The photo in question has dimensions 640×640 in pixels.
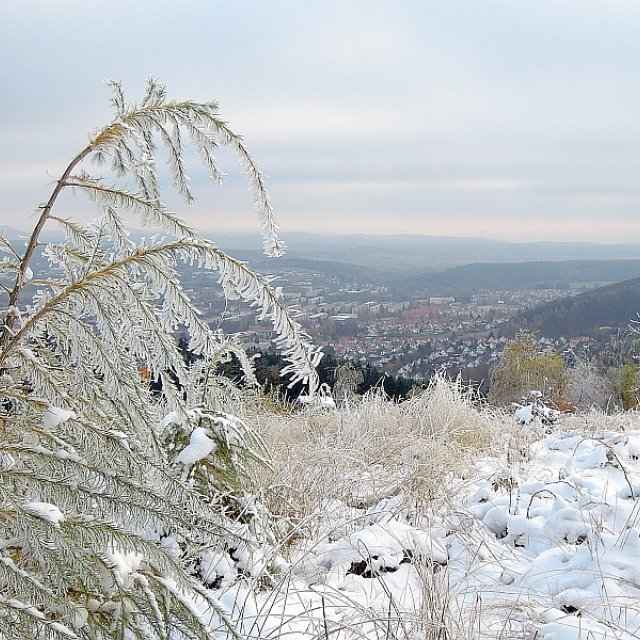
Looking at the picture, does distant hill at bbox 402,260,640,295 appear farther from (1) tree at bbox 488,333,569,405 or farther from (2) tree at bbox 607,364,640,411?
(1) tree at bbox 488,333,569,405

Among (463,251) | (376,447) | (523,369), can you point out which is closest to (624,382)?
(523,369)

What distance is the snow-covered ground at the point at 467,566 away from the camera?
169 cm

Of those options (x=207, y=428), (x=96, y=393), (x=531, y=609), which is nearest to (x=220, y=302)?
(x=96, y=393)

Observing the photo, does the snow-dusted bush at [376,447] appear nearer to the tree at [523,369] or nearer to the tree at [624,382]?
the tree at [624,382]

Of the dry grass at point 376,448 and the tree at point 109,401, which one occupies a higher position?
the tree at point 109,401

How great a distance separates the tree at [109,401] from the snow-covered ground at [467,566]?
2.15 ft

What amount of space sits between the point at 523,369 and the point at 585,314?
24.4 metres

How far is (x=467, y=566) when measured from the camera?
2.29 metres

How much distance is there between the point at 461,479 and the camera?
133 inches

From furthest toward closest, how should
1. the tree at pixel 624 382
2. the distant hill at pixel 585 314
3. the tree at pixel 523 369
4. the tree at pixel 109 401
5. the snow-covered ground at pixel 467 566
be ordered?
the distant hill at pixel 585 314 → the tree at pixel 523 369 → the tree at pixel 624 382 → the snow-covered ground at pixel 467 566 → the tree at pixel 109 401

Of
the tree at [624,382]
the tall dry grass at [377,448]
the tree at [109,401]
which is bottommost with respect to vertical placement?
the tree at [624,382]

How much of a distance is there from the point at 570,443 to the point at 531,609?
2.66 m

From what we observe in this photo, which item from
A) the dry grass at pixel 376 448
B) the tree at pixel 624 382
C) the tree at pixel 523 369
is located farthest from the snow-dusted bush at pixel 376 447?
the tree at pixel 523 369

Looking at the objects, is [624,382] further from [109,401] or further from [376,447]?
[109,401]
